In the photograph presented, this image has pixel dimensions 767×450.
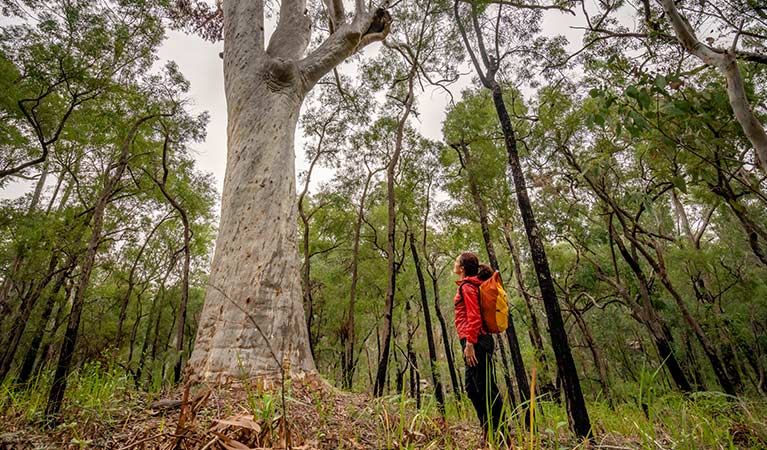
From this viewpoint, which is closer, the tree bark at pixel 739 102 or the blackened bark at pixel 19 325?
the tree bark at pixel 739 102

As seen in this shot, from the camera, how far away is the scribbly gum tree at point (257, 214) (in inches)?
112

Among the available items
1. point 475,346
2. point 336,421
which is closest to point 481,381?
point 475,346

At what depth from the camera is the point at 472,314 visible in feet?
10.0

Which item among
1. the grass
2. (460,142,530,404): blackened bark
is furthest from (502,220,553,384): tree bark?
the grass

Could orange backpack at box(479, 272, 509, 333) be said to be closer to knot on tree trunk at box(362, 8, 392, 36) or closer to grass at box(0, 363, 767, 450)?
grass at box(0, 363, 767, 450)

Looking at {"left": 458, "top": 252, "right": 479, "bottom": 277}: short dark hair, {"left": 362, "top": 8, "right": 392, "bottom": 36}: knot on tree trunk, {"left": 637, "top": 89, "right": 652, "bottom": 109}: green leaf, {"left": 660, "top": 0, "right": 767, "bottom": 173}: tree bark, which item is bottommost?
{"left": 458, "top": 252, "right": 479, "bottom": 277}: short dark hair

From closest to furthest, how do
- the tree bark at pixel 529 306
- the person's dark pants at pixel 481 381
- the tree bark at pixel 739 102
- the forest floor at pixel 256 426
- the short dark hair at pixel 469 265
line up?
the forest floor at pixel 256 426 → the person's dark pants at pixel 481 381 → the tree bark at pixel 739 102 → the short dark hair at pixel 469 265 → the tree bark at pixel 529 306

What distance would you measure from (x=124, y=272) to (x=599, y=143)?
58.2 feet

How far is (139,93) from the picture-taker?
24.2 feet

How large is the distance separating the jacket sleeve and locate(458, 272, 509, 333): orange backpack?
0.14 ft

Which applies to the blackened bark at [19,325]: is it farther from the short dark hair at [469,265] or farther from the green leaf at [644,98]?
the green leaf at [644,98]

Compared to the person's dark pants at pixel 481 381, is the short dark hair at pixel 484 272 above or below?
above

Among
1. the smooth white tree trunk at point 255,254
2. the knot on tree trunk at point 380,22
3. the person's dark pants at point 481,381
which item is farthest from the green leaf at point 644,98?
the knot on tree trunk at point 380,22

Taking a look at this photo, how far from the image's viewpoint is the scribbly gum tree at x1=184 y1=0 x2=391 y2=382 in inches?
112
